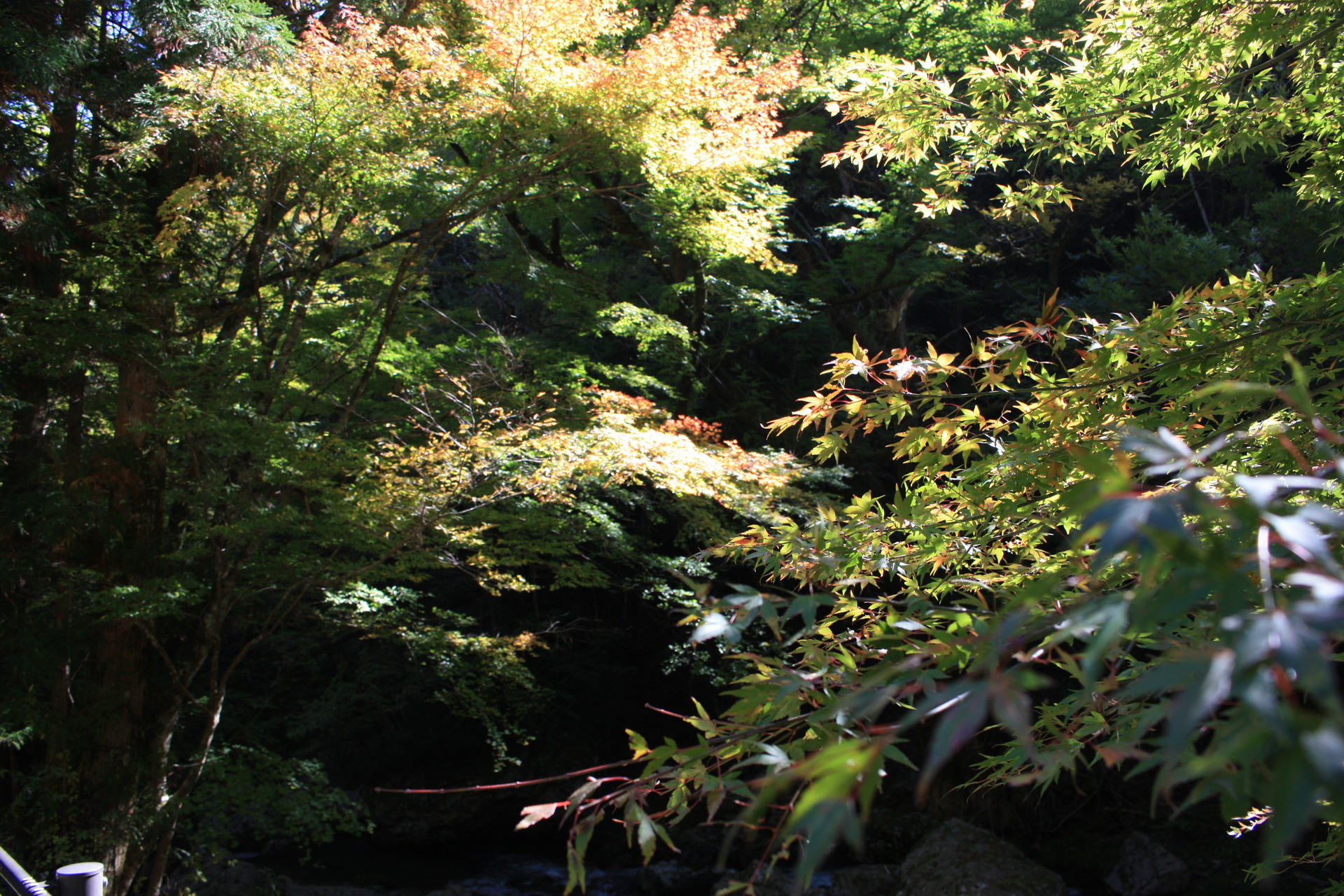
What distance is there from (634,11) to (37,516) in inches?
246

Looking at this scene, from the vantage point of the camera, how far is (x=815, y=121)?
1020 cm

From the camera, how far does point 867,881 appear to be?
25.2 feet

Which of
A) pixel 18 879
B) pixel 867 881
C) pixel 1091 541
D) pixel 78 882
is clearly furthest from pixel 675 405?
pixel 18 879

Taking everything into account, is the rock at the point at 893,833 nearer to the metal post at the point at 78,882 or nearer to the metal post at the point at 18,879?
the metal post at the point at 78,882

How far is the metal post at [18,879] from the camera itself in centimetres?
168

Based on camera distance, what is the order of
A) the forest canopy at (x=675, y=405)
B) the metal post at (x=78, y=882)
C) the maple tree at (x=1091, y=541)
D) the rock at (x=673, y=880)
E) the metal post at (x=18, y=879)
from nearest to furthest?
the maple tree at (x=1091, y=541), the forest canopy at (x=675, y=405), the metal post at (x=18, y=879), the metal post at (x=78, y=882), the rock at (x=673, y=880)

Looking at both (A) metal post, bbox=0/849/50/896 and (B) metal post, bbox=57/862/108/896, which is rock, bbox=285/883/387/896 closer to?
(B) metal post, bbox=57/862/108/896

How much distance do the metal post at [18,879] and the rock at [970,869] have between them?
6.87 metres

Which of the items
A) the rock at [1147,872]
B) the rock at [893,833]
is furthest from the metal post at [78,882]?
the rock at [1147,872]

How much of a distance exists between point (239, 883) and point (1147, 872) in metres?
8.12

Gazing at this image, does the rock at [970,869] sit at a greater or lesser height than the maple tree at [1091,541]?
lesser

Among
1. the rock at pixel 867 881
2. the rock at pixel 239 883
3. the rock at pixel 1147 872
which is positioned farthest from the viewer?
the rock at pixel 867 881

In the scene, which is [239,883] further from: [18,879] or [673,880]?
[18,879]

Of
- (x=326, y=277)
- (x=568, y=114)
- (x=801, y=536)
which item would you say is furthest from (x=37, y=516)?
(x=801, y=536)
